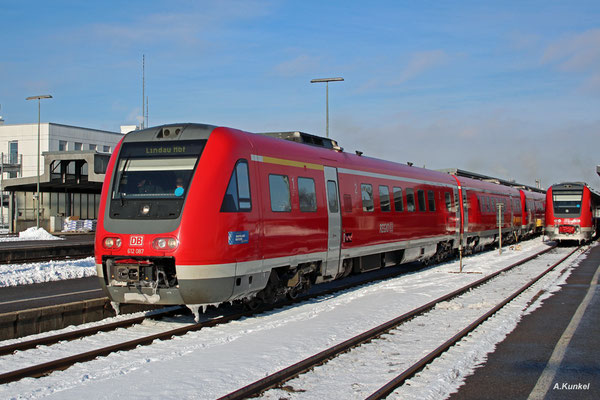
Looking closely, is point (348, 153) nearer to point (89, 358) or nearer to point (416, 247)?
point (416, 247)

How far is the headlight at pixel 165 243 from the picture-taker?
9.16 meters

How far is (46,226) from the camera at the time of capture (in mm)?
53000

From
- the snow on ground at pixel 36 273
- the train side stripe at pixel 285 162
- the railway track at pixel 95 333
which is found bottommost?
the railway track at pixel 95 333

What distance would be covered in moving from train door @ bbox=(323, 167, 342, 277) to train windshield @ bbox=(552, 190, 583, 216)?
2286 centimetres

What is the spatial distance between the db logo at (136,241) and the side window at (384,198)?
7.93 metres

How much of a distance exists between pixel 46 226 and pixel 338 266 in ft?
150

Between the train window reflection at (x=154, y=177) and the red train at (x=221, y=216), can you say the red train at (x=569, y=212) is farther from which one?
the train window reflection at (x=154, y=177)

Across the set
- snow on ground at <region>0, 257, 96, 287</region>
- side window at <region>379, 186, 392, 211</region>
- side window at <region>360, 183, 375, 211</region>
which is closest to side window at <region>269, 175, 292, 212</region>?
side window at <region>360, 183, 375, 211</region>

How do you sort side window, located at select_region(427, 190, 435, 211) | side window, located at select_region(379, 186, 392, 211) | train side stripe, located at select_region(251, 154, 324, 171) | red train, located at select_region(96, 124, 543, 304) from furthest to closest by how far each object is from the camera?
side window, located at select_region(427, 190, 435, 211) < side window, located at select_region(379, 186, 392, 211) < train side stripe, located at select_region(251, 154, 324, 171) < red train, located at select_region(96, 124, 543, 304)

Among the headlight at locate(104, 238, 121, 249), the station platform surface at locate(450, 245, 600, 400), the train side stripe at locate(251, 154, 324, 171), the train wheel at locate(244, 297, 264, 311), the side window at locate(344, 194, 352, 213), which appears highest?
the train side stripe at locate(251, 154, 324, 171)

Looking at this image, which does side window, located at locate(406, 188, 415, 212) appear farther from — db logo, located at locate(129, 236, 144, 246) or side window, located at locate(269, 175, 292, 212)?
db logo, located at locate(129, 236, 144, 246)

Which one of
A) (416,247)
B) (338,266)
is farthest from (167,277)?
(416,247)

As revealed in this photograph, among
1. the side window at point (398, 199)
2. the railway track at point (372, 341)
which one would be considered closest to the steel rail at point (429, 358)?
the railway track at point (372, 341)

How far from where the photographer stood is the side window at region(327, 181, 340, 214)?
13059mm
